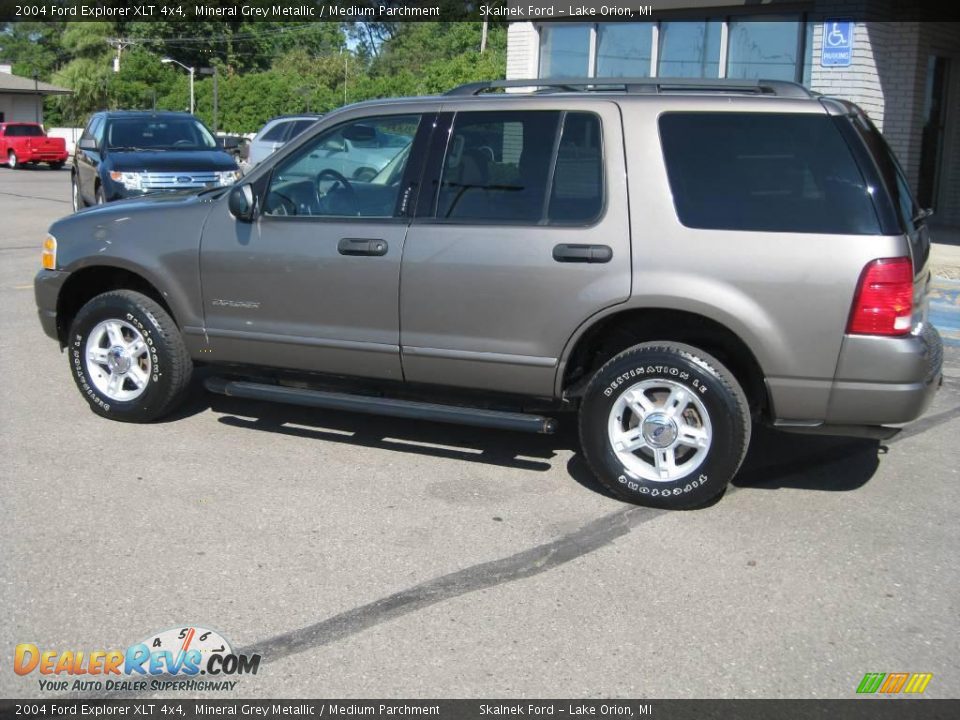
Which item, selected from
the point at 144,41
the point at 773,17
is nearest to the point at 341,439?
the point at 773,17

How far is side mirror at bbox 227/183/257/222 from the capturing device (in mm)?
5910

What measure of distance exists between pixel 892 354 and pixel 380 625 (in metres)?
2.58

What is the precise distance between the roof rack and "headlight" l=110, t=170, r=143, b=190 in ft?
31.6

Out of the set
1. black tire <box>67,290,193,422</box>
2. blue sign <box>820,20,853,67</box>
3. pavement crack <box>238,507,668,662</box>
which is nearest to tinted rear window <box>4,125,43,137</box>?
blue sign <box>820,20,853,67</box>

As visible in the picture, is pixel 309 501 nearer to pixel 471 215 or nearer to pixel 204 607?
pixel 204 607

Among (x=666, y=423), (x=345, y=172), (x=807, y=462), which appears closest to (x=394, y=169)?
(x=345, y=172)

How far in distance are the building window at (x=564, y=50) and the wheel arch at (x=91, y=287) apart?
11.1m

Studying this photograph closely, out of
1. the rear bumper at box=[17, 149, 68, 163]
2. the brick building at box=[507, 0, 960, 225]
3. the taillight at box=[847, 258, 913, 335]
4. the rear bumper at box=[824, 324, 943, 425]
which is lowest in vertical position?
the rear bumper at box=[17, 149, 68, 163]

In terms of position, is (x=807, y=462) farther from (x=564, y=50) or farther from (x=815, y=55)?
(x=564, y=50)

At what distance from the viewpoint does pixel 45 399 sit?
7.11m

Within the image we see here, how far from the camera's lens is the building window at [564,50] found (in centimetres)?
1656

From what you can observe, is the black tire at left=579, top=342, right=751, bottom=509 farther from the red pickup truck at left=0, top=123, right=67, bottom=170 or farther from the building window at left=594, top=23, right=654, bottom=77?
the red pickup truck at left=0, top=123, right=67, bottom=170

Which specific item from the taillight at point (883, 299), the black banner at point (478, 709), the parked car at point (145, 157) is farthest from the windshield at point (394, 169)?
the parked car at point (145, 157)

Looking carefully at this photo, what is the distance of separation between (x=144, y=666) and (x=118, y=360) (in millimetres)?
3098
